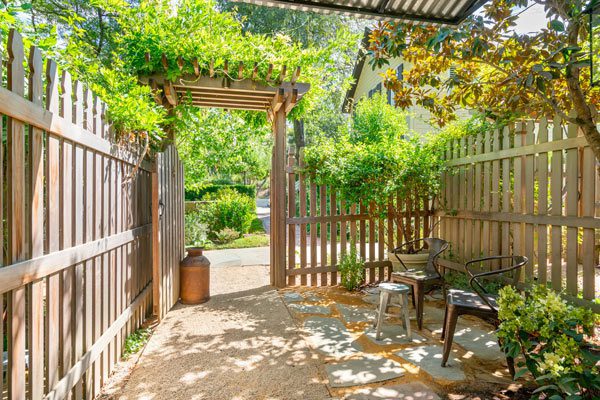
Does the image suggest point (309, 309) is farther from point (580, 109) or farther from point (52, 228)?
point (580, 109)

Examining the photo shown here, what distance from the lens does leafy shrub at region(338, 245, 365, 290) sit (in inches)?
203

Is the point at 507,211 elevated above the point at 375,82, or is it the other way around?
the point at 375,82

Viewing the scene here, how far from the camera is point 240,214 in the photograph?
10570mm

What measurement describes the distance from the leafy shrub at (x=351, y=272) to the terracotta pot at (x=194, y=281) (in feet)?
6.41

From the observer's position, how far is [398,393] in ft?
7.75

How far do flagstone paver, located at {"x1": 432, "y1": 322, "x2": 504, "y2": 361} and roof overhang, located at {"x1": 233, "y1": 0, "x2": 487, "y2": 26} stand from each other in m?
2.65

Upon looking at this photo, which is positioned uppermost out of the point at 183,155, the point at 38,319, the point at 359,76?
the point at 359,76

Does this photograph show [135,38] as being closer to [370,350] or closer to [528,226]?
[370,350]

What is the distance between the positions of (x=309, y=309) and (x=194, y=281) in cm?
151

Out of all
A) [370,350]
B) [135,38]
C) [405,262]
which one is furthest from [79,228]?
[405,262]

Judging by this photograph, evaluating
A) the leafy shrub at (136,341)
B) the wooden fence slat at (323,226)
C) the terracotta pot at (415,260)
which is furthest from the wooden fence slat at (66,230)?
the terracotta pot at (415,260)

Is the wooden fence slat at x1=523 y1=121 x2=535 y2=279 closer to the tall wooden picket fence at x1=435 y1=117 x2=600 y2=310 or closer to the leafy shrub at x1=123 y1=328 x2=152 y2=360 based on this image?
the tall wooden picket fence at x1=435 y1=117 x2=600 y2=310

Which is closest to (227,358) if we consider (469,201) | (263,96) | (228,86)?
(228,86)

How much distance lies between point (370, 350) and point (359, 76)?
1494 centimetres
